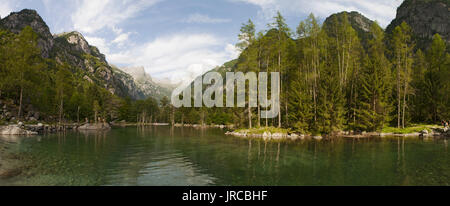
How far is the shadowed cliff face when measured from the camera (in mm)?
165250

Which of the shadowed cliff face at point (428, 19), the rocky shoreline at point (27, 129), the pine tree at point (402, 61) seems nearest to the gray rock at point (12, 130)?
the rocky shoreline at point (27, 129)

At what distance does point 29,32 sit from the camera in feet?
207

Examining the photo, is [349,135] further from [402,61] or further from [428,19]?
[428,19]

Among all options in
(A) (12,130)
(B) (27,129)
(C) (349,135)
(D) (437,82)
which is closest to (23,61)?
(B) (27,129)

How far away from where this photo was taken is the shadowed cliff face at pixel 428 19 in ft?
542

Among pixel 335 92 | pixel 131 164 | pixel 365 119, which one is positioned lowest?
pixel 131 164

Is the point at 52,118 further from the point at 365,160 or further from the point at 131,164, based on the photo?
the point at 365,160

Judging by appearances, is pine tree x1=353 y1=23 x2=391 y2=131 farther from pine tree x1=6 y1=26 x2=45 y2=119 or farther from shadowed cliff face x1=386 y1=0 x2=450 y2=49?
shadowed cliff face x1=386 y1=0 x2=450 y2=49

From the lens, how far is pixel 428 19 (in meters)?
173
